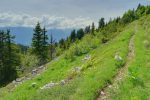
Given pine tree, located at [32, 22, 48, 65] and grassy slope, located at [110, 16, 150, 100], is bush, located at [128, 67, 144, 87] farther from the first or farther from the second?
pine tree, located at [32, 22, 48, 65]

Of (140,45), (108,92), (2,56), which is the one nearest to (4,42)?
(2,56)

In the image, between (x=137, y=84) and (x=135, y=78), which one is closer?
(x=137, y=84)

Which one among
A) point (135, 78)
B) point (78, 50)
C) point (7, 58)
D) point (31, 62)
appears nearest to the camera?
point (135, 78)

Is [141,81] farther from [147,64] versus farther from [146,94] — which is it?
[147,64]

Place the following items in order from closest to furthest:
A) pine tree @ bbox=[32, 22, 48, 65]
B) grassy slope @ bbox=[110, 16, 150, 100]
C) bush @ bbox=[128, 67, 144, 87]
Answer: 1. grassy slope @ bbox=[110, 16, 150, 100]
2. bush @ bbox=[128, 67, 144, 87]
3. pine tree @ bbox=[32, 22, 48, 65]

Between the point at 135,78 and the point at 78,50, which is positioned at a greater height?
the point at 135,78

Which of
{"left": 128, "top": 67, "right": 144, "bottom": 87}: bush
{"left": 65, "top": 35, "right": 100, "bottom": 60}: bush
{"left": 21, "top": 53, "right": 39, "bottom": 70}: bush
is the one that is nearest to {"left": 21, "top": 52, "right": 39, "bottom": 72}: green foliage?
{"left": 21, "top": 53, "right": 39, "bottom": 70}: bush

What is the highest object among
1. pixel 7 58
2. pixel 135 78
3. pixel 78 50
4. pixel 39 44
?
pixel 135 78

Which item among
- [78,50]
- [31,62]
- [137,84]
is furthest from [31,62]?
[137,84]

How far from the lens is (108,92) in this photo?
79.7 feet

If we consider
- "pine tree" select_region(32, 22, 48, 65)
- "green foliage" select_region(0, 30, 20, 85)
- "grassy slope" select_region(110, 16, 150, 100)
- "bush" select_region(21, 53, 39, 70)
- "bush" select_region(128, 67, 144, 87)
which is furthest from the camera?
"bush" select_region(21, 53, 39, 70)

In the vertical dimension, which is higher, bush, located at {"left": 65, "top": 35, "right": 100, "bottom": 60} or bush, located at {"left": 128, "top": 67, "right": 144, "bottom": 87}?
bush, located at {"left": 128, "top": 67, "right": 144, "bottom": 87}

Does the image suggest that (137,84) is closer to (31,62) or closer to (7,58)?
(7,58)

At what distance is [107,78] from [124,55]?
10811 millimetres
